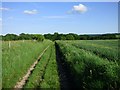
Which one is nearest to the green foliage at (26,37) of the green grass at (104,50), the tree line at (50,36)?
the tree line at (50,36)

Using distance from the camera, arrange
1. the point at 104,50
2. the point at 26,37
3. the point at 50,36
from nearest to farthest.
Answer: the point at 104,50 → the point at 26,37 → the point at 50,36

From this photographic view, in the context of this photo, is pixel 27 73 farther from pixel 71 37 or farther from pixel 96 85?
pixel 71 37

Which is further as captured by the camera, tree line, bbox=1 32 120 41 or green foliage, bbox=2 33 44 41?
tree line, bbox=1 32 120 41

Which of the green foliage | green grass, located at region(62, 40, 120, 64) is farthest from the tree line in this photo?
green grass, located at region(62, 40, 120, 64)

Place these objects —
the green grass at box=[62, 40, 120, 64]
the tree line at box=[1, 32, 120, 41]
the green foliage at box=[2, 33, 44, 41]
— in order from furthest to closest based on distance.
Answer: the tree line at box=[1, 32, 120, 41] < the green foliage at box=[2, 33, 44, 41] < the green grass at box=[62, 40, 120, 64]

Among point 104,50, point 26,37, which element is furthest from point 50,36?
point 104,50

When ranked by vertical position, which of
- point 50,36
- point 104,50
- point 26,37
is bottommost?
point 50,36

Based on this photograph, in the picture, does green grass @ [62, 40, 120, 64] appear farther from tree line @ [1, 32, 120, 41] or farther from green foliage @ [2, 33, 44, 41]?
tree line @ [1, 32, 120, 41]

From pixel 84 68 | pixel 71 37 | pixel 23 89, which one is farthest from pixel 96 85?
pixel 71 37

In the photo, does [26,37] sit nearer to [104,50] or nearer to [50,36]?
[50,36]

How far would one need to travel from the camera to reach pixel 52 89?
11461mm

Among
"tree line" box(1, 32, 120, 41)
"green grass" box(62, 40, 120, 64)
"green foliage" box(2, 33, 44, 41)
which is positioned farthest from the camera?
"tree line" box(1, 32, 120, 41)

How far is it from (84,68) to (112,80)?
352 cm

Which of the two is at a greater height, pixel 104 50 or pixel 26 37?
pixel 104 50
